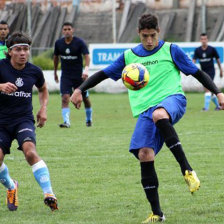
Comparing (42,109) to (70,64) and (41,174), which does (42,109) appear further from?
(70,64)

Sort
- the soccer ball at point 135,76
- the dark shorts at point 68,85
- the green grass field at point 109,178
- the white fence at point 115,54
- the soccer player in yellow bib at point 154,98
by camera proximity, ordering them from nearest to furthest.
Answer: the soccer player in yellow bib at point 154,98 → the soccer ball at point 135,76 → the green grass field at point 109,178 → the dark shorts at point 68,85 → the white fence at point 115,54

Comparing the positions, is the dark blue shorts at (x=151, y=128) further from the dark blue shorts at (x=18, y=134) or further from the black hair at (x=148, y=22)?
the dark blue shorts at (x=18, y=134)

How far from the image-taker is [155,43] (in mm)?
7168

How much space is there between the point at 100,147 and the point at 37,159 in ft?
17.6

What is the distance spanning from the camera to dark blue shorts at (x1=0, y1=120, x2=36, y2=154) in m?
7.45

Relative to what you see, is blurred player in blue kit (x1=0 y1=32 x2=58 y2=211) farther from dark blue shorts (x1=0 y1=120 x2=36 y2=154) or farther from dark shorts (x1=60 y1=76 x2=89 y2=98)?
dark shorts (x1=60 y1=76 x2=89 y2=98)

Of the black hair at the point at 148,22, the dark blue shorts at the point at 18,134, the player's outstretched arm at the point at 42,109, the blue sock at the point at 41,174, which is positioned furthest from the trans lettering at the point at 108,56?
the black hair at the point at 148,22

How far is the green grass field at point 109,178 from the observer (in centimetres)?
731

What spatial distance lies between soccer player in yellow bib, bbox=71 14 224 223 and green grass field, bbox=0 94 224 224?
0.51 m

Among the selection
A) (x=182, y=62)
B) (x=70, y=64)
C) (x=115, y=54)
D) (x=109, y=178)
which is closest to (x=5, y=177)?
(x=109, y=178)

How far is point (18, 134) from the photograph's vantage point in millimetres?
7508

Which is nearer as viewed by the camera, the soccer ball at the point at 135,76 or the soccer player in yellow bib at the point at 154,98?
the soccer player in yellow bib at the point at 154,98

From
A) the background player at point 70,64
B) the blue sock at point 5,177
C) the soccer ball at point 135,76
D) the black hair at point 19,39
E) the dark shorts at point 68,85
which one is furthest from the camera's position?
the dark shorts at point 68,85

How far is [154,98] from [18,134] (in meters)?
1.43
